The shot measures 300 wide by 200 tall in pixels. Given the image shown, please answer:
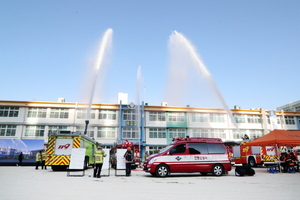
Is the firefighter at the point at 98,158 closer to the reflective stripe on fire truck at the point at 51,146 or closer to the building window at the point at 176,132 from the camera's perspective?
the reflective stripe on fire truck at the point at 51,146

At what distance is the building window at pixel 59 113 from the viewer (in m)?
41.6

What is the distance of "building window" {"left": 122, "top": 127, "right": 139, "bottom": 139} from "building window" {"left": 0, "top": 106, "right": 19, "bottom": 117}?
1948cm

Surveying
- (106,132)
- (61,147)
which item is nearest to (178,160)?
(61,147)

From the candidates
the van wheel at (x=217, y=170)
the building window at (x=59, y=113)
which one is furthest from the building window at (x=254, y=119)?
the van wheel at (x=217, y=170)

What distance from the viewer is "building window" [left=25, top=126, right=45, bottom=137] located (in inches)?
1571

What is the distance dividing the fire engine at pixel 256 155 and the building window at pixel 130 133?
67.7 ft

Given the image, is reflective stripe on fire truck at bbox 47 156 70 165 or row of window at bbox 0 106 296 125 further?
row of window at bbox 0 106 296 125

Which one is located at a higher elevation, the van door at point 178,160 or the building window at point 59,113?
the building window at point 59,113

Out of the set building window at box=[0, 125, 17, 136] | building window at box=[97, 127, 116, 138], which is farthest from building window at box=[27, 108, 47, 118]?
building window at box=[97, 127, 116, 138]

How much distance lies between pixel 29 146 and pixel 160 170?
77.1ft

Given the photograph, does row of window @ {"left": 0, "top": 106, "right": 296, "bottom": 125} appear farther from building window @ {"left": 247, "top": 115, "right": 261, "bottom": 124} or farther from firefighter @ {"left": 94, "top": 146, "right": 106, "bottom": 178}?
firefighter @ {"left": 94, "top": 146, "right": 106, "bottom": 178}

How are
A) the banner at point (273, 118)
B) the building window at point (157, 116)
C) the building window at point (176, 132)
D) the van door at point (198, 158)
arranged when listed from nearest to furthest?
1. the van door at point (198, 158)
2. the building window at point (176, 132)
3. the building window at point (157, 116)
4. the banner at point (273, 118)

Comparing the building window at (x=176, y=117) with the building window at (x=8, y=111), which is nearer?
the building window at (x=8, y=111)

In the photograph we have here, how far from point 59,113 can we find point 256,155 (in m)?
33.2
